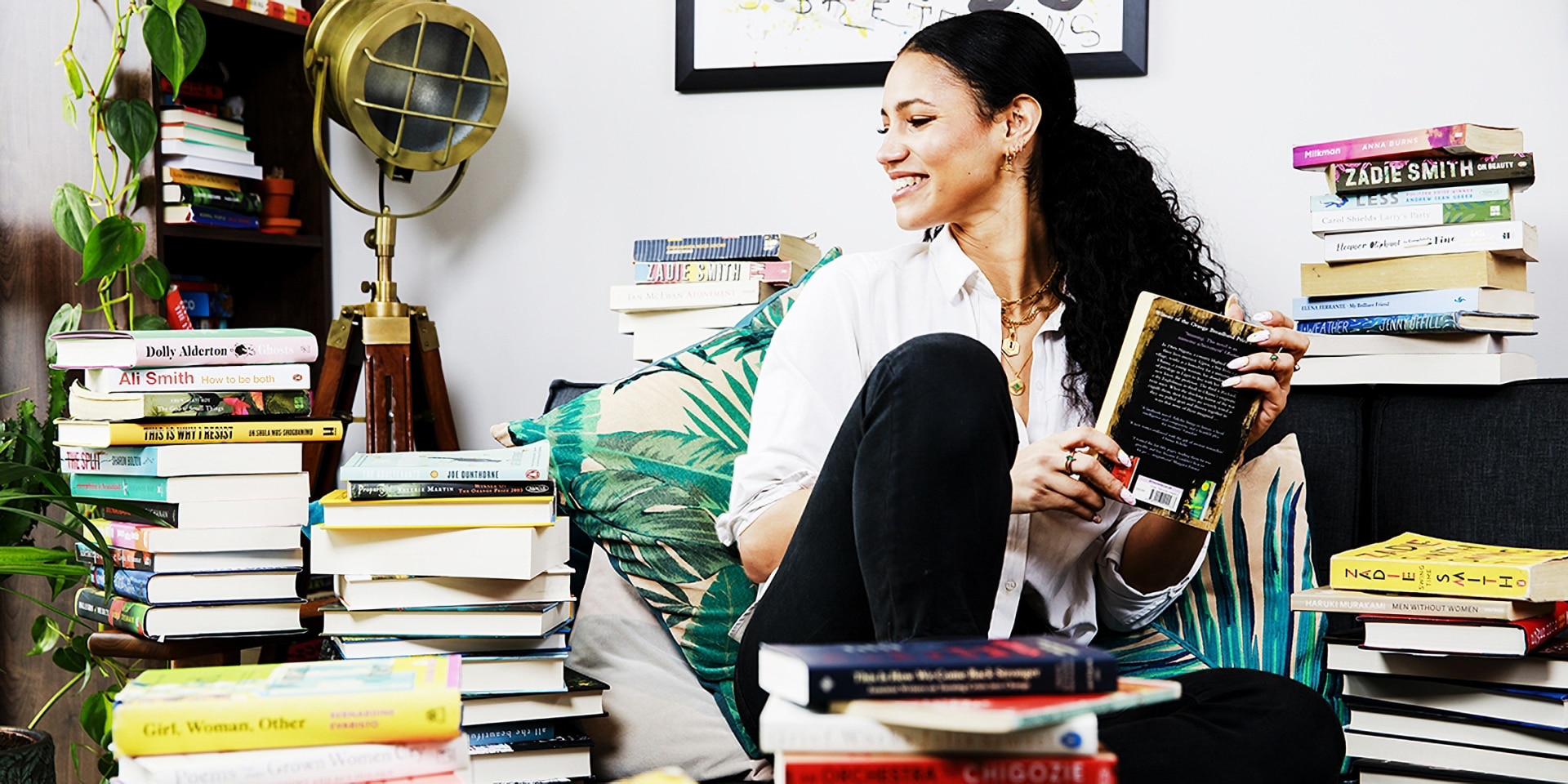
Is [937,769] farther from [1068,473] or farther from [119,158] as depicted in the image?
[119,158]

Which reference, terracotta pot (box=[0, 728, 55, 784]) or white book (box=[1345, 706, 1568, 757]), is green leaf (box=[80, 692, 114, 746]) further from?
white book (box=[1345, 706, 1568, 757])

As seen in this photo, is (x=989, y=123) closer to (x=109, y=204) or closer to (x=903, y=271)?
(x=903, y=271)

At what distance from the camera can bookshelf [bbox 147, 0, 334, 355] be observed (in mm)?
2439

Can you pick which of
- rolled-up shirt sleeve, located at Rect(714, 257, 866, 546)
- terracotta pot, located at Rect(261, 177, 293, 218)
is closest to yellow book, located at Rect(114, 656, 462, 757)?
rolled-up shirt sleeve, located at Rect(714, 257, 866, 546)

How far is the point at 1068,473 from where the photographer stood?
130cm

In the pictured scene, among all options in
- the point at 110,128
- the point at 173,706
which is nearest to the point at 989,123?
the point at 173,706

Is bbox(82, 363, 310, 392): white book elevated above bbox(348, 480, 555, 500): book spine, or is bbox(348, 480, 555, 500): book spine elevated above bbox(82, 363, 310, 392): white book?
bbox(82, 363, 310, 392): white book

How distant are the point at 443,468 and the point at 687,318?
76 cm

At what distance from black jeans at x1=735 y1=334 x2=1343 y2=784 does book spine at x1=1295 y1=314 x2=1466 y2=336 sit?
23.8 inches

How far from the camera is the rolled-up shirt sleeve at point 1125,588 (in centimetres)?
152

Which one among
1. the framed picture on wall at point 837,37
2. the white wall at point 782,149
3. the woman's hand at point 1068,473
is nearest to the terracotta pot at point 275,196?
the white wall at point 782,149

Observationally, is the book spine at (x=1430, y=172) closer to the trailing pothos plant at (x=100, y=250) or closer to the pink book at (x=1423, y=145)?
the pink book at (x=1423, y=145)

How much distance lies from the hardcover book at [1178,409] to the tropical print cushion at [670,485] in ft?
1.63

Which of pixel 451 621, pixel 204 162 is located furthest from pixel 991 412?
pixel 204 162
